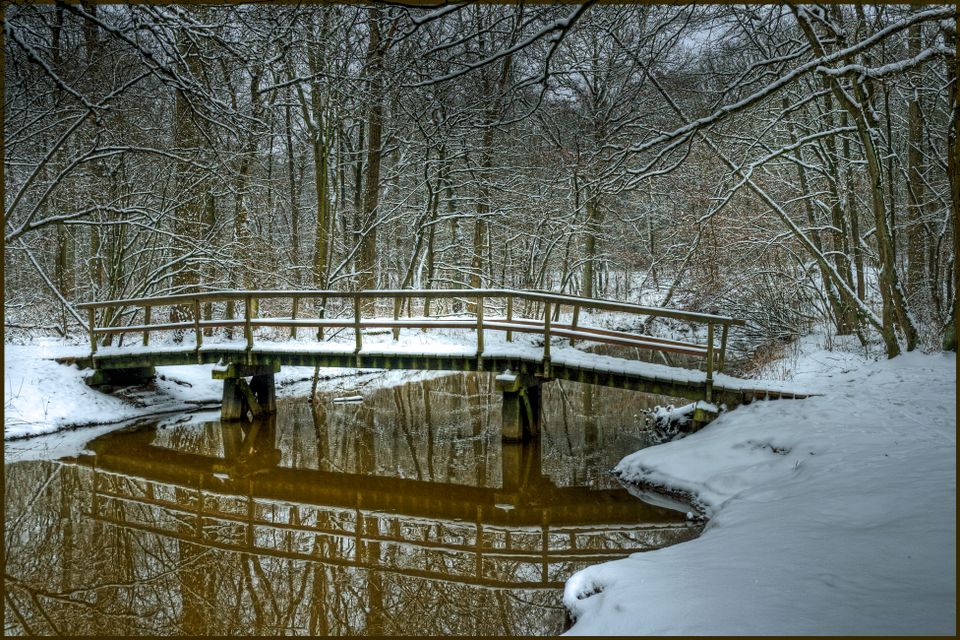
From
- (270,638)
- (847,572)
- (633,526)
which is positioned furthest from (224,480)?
(847,572)

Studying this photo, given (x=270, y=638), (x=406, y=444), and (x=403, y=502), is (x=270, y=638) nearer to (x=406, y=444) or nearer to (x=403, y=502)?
(x=403, y=502)

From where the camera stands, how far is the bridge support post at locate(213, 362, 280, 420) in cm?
1238

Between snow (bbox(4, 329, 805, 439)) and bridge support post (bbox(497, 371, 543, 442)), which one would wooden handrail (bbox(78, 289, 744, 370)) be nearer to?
snow (bbox(4, 329, 805, 439))

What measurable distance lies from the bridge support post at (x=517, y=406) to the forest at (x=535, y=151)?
3.62 metres

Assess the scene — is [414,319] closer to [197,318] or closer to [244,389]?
[244,389]

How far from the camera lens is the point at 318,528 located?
290 inches

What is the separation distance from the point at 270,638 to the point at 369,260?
13853mm

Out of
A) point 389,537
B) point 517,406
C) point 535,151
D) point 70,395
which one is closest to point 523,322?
point 517,406

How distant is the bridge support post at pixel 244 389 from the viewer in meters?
12.4

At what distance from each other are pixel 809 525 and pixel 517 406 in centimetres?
616

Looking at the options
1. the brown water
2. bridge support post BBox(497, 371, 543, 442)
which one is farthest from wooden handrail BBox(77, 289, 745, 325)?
the brown water

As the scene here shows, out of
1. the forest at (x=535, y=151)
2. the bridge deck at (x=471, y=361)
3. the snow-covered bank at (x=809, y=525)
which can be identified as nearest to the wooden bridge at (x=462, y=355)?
the bridge deck at (x=471, y=361)

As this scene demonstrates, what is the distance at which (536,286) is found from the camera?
20.3 meters

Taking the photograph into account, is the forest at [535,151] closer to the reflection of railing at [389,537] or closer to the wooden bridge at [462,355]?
the wooden bridge at [462,355]
